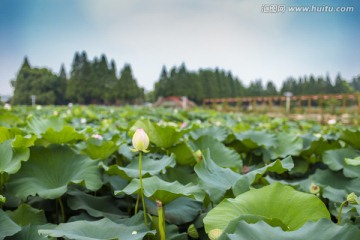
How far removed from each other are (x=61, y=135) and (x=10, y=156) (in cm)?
25

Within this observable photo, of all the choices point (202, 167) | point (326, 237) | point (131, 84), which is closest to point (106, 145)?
point (202, 167)

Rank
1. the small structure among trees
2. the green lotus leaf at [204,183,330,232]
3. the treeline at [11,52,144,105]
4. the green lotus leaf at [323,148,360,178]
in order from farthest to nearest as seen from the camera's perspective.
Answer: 1. the treeline at [11,52,144,105]
2. the small structure among trees
3. the green lotus leaf at [323,148,360,178]
4. the green lotus leaf at [204,183,330,232]

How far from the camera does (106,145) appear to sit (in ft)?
3.58

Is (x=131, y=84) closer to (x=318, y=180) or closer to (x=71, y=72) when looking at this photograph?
(x=71, y=72)

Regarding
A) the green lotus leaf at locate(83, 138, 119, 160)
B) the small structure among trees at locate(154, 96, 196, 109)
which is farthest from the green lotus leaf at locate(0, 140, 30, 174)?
the small structure among trees at locate(154, 96, 196, 109)

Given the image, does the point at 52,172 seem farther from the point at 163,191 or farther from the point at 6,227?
the point at 163,191

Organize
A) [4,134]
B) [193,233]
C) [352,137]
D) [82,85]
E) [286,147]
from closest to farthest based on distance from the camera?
[193,233] → [4,134] → [352,137] → [286,147] → [82,85]

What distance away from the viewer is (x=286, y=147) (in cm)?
147

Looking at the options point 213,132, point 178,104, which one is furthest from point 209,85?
point 213,132

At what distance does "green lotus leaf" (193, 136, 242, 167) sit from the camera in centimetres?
115

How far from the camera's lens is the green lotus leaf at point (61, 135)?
1.09 meters

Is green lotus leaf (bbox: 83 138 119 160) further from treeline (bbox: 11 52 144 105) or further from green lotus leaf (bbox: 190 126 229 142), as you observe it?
treeline (bbox: 11 52 144 105)

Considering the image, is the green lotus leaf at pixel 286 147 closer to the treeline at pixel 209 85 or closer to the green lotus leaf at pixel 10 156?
the green lotus leaf at pixel 10 156

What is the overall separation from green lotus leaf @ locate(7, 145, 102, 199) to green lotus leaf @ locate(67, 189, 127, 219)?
39mm
